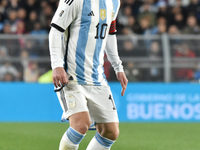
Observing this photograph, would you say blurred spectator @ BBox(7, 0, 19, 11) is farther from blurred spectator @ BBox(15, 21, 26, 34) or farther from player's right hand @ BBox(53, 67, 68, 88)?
player's right hand @ BBox(53, 67, 68, 88)

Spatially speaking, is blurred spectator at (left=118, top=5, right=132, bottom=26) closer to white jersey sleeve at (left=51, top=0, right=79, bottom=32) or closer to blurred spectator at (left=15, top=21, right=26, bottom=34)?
blurred spectator at (left=15, top=21, right=26, bottom=34)

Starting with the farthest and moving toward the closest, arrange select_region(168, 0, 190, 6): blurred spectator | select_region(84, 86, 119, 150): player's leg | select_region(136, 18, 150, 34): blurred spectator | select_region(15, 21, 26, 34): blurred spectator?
select_region(168, 0, 190, 6): blurred spectator < select_region(136, 18, 150, 34): blurred spectator < select_region(15, 21, 26, 34): blurred spectator < select_region(84, 86, 119, 150): player's leg

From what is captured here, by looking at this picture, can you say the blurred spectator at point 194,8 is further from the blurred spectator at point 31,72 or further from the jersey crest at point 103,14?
the jersey crest at point 103,14

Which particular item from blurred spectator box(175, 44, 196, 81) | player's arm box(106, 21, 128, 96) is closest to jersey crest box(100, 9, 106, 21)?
player's arm box(106, 21, 128, 96)

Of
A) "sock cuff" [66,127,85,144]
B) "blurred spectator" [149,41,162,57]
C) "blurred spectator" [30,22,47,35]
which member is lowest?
"blurred spectator" [149,41,162,57]

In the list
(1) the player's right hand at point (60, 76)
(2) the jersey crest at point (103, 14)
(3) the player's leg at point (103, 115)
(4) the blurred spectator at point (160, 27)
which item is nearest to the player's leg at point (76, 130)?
(3) the player's leg at point (103, 115)

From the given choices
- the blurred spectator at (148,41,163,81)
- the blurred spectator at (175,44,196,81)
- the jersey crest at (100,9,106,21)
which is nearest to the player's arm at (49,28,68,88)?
the jersey crest at (100,9,106,21)

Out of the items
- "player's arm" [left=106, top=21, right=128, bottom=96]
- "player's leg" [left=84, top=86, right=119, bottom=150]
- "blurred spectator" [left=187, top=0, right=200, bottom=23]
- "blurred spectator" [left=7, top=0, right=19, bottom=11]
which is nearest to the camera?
"player's leg" [left=84, top=86, right=119, bottom=150]

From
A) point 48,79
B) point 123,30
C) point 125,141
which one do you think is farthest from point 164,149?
point 123,30

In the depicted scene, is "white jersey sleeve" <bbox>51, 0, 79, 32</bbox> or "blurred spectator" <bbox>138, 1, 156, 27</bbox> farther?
"blurred spectator" <bbox>138, 1, 156, 27</bbox>

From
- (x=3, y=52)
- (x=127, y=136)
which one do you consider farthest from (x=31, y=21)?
(x=127, y=136)

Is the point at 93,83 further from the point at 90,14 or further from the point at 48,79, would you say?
the point at 48,79

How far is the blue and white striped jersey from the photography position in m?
3.90

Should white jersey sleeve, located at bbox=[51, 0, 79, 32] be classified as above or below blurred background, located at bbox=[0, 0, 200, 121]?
above
